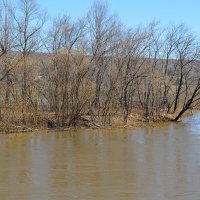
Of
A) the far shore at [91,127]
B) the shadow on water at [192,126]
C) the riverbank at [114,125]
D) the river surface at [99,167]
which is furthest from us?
the shadow on water at [192,126]

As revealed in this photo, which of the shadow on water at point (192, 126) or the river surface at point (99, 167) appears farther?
the shadow on water at point (192, 126)

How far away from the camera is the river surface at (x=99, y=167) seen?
12.8 m

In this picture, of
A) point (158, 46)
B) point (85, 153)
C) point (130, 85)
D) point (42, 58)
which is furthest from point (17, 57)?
point (158, 46)

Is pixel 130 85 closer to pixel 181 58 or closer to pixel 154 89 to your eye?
pixel 154 89

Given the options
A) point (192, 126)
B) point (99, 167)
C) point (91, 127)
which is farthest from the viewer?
point (192, 126)

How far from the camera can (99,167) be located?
16.6m

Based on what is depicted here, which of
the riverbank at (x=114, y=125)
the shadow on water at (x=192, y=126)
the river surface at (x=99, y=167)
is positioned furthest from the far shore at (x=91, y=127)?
the shadow on water at (x=192, y=126)

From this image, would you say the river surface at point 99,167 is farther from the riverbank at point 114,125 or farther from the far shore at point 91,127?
the riverbank at point 114,125

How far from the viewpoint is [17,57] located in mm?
30984

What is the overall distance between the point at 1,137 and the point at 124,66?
1293cm

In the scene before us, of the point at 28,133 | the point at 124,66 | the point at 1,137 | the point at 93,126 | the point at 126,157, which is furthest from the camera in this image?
the point at 124,66

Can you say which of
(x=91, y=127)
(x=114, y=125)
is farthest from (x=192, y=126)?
(x=91, y=127)

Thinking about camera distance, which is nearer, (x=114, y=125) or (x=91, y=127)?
(x=91, y=127)

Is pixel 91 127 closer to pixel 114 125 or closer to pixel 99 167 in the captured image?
pixel 114 125
